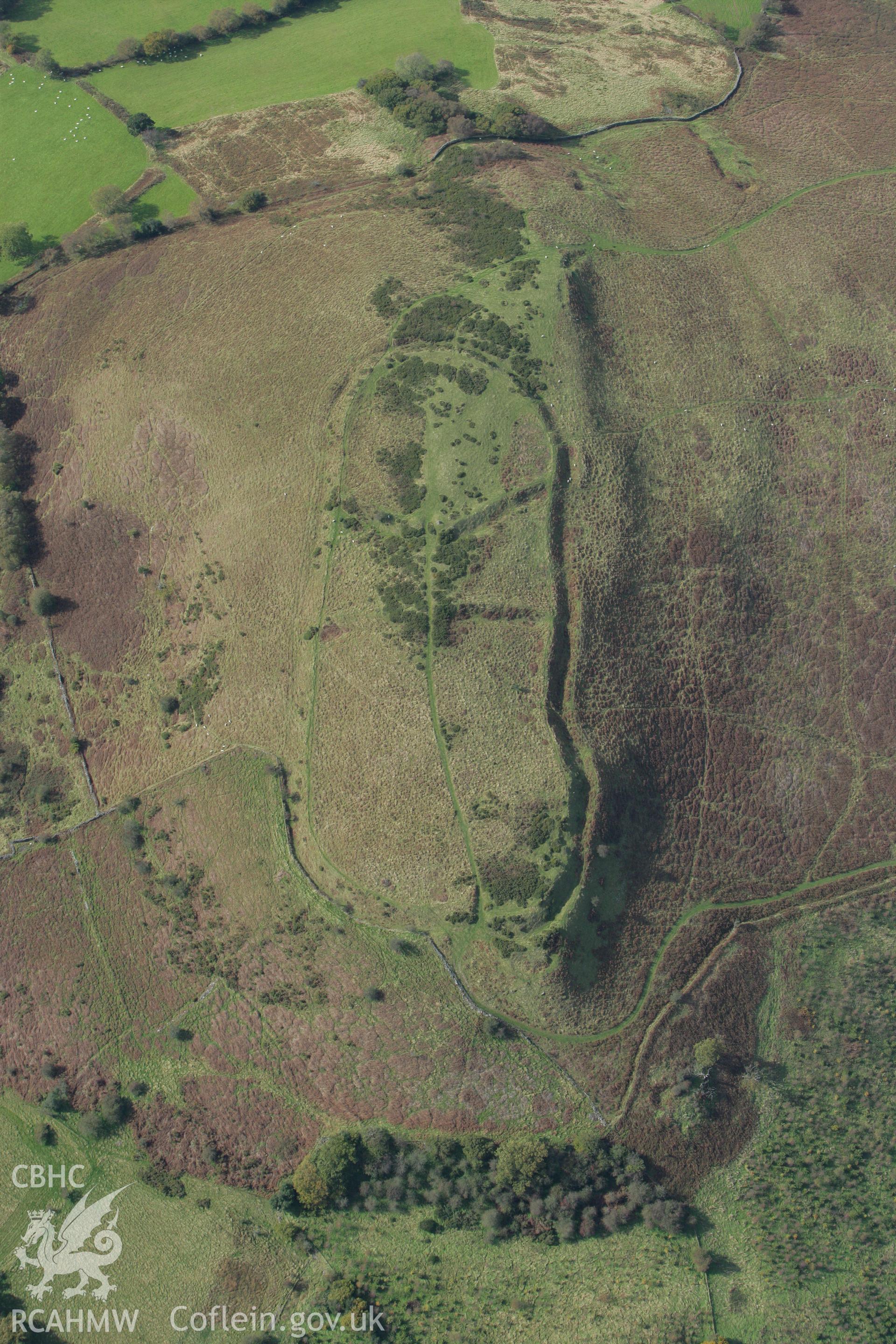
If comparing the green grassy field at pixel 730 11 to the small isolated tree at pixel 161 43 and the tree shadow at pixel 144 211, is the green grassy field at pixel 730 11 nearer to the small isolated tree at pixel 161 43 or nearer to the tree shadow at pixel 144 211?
the small isolated tree at pixel 161 43

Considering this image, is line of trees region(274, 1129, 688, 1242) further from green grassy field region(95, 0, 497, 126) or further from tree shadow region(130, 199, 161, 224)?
green grassy field region(95, 0, 497, 126)

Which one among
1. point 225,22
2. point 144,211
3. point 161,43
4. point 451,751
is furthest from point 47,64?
point 451,751

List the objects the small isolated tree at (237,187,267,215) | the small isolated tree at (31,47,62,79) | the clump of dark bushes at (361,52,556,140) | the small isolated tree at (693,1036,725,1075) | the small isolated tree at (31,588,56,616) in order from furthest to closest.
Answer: the small isolated tree at (31,47,62,79)
the clump of dark bushes at (361,52,556,140)
the small isolated tree at (237,187,267,215)
the small isolated tree at (31,588,56,616)
the small isolated tree at (693,1036,725,1075)

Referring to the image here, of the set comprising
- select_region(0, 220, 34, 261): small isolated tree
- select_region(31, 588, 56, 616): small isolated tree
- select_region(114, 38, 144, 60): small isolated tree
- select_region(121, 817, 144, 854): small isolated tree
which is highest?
select_region(114, 38, 144, 60): small isolated tree

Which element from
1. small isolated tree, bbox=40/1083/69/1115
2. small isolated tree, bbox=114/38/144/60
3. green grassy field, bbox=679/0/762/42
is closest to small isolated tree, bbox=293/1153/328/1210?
small isolated tree, bbox=40/1083/69/1115

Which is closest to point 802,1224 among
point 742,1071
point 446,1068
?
point 742,1071

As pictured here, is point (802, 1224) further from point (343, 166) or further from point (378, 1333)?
point (343, 166)

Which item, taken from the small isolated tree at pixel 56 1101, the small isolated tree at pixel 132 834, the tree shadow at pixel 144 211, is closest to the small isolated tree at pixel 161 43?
the tree shadow at pixel 144 211
